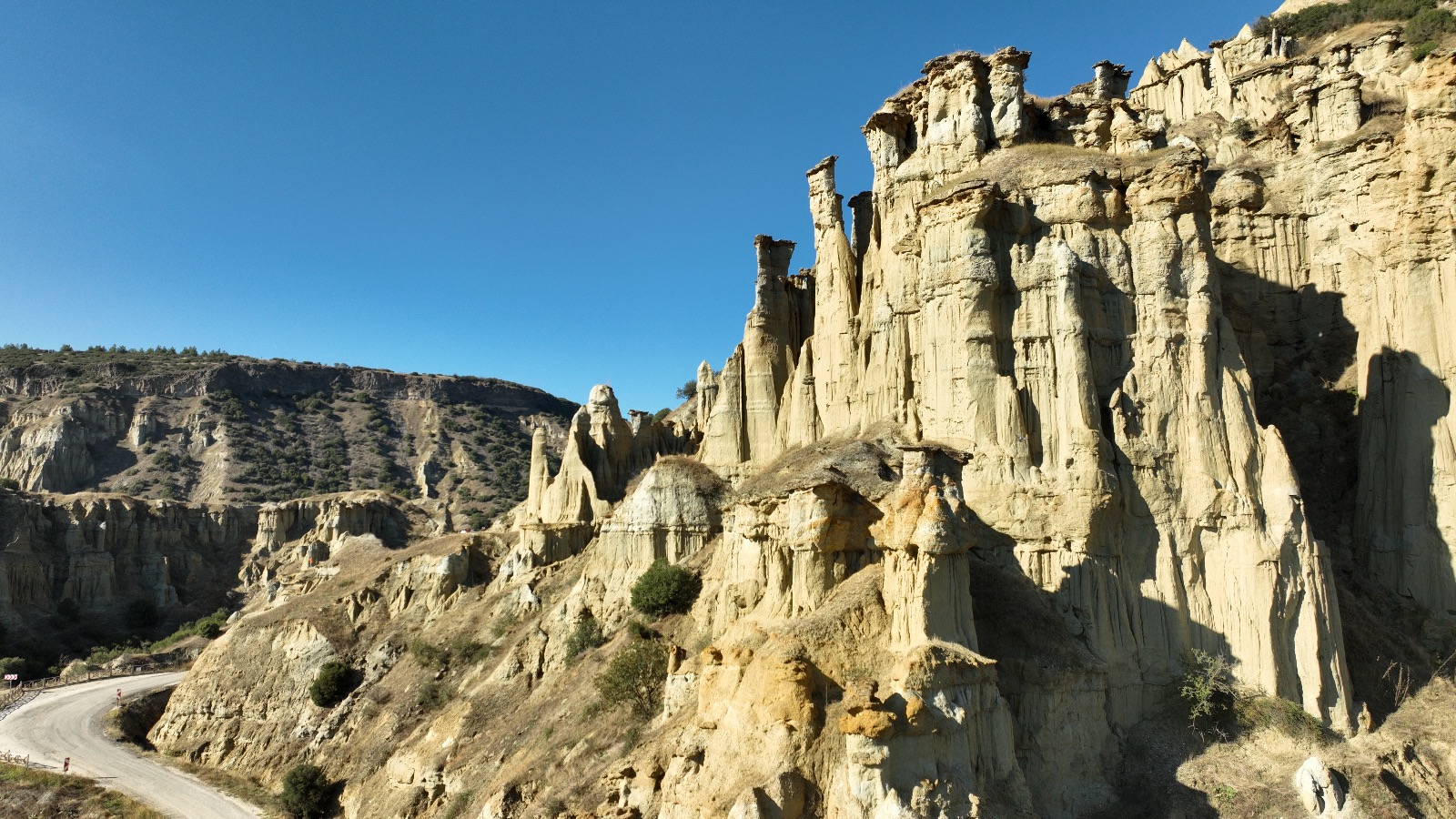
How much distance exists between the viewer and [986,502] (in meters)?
25.1

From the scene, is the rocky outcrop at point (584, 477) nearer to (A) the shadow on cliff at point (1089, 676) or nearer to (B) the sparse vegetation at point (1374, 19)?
(A) the shadow on cliff at point (1089, 676)

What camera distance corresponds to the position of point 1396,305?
29797mm

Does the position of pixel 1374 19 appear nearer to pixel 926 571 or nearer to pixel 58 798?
pixel 926 571

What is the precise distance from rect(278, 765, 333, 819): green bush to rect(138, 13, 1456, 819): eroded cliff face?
3.51 feet

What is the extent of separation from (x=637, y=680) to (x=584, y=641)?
577 centimetres

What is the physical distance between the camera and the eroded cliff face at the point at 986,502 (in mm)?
18906

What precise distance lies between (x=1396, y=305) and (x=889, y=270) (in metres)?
17.7

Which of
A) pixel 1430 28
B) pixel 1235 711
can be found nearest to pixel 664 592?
pixel 1235 711

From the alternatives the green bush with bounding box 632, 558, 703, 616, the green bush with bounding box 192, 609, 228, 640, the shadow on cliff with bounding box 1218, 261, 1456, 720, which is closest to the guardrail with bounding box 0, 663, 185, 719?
the green bush with bounding box 192, 609, 228, 640

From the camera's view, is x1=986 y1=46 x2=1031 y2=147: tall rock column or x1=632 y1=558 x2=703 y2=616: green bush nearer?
x1=986 y1=46 x2=1031 y2=147: tall rock column

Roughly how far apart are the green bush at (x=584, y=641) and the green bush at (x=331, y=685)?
45.2ft

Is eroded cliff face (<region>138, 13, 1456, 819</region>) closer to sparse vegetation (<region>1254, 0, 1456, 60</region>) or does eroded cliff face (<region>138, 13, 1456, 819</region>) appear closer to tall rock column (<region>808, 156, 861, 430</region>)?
tall rock column (<region>808, 156, 861, 430</region>)

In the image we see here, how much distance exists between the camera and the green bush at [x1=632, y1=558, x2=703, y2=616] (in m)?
32.4

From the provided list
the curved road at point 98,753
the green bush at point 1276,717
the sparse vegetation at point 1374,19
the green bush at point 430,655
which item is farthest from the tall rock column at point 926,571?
the sparse vegetation at point 1374,19
